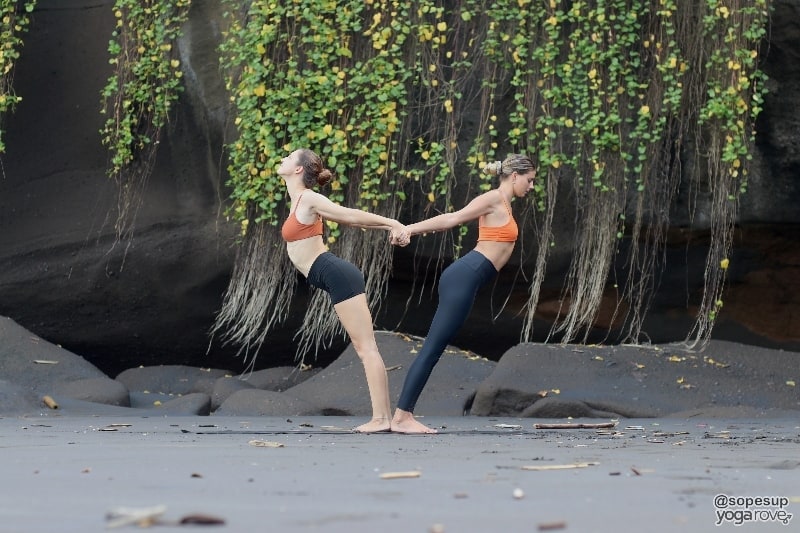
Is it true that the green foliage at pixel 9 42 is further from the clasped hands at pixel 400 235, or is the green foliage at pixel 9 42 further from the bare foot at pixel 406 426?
the bare foot at pixel 406 426

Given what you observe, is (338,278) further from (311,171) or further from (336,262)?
(311,171)

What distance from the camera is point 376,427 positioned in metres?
7.25

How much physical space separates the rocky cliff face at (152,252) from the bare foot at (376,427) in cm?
420

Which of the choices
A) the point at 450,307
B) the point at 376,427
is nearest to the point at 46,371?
the point at 376,427

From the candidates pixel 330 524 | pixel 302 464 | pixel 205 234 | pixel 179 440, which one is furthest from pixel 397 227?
pixel 330 524

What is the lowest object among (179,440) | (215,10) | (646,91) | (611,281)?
(179,440)

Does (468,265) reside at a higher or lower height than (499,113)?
lower

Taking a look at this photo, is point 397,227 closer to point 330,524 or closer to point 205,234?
point 205,234

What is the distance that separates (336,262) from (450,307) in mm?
772

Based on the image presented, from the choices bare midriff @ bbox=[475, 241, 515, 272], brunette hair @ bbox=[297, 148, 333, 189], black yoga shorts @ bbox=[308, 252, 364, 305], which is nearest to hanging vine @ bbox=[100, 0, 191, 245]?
brunette hair @ bbox=[297, 148, 333, 189]

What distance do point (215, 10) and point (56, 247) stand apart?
284 centimetres

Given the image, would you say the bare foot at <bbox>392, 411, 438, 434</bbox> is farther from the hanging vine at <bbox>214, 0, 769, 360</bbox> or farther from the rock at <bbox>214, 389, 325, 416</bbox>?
the hanging vine at <bbox>214, 0, 769, 360</bbox>

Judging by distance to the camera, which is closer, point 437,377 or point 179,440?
point 179,440

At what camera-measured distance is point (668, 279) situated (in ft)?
38.2
